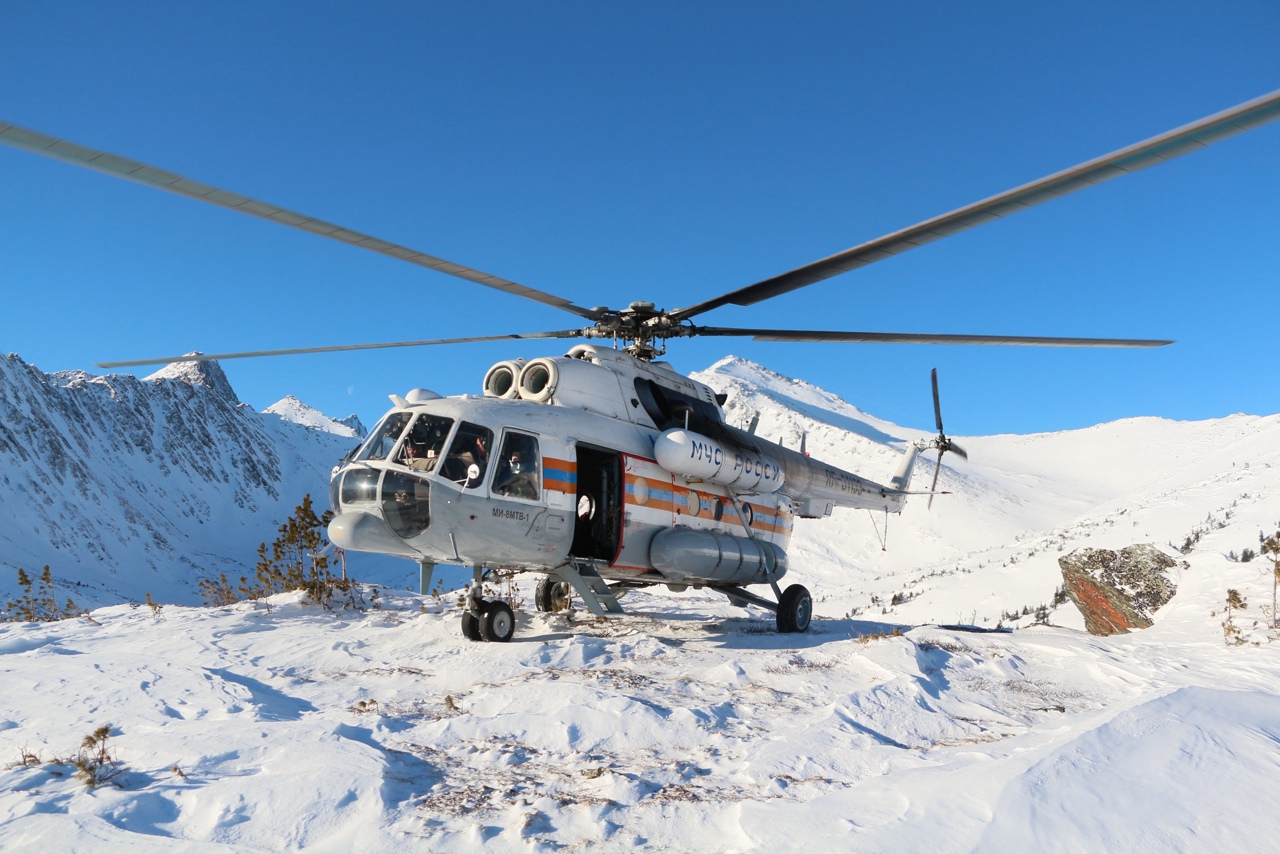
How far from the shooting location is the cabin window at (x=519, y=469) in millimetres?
7879

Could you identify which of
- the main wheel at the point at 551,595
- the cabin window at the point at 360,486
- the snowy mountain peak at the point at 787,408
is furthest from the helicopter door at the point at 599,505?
the snowy mountain peak at the point at 787,408

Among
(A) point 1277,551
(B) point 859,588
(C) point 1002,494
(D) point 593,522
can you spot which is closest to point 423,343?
(D) point 593,522

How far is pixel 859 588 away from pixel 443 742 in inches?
988

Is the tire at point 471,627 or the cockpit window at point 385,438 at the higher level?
the cockpit window at point 385,438

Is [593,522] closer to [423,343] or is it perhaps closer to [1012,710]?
[423,343]

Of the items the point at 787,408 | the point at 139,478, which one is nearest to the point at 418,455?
the point at 787,408

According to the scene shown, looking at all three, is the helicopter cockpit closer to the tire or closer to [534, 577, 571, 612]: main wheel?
the tire

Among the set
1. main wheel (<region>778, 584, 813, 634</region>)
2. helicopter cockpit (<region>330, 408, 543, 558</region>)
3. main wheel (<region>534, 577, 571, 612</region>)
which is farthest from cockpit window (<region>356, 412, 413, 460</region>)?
main wheel (<region>778, 584, 813, 634</region>)

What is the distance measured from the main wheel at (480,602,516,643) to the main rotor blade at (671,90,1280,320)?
14.1ft

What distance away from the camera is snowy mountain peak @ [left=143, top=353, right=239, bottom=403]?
12800 cm

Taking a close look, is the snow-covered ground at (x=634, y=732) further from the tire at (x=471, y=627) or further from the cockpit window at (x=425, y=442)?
the cockpit window at (x=425, y=442)

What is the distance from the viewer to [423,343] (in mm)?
8414

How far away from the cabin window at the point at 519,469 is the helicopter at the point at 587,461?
0.02m

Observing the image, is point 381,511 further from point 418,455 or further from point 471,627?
point 471,627
